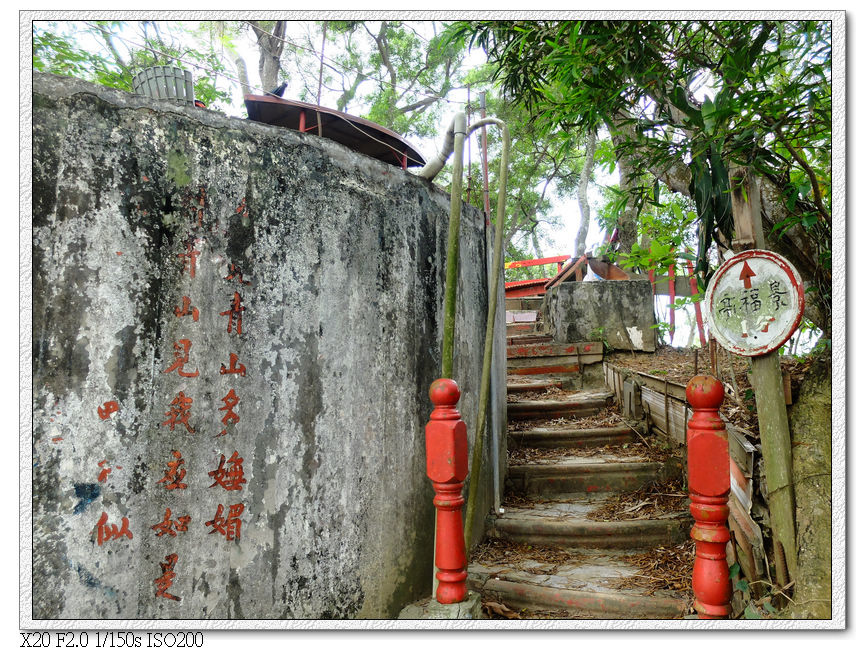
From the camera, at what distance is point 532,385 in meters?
5.43

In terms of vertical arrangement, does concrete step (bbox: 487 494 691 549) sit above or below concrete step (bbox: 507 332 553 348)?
below

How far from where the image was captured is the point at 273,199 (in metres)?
2.15

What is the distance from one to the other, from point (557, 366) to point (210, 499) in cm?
457

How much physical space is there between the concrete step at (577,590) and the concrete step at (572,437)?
132 centimetres

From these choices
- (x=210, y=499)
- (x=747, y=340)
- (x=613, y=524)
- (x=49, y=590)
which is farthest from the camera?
(x=613, y=524)

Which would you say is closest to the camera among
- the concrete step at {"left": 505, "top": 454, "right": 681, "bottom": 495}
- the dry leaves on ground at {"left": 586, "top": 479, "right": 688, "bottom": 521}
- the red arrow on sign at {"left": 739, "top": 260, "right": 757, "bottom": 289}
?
the red arrow on sign at {"left": 739, "top": 260, "right": 757, "bottom": 289}

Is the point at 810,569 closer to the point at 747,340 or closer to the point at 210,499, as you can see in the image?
the point at 747,340

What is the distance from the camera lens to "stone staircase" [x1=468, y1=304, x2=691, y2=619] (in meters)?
2.57

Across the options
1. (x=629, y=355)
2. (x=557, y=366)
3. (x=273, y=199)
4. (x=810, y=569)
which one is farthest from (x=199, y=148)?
(x=629, y=355)

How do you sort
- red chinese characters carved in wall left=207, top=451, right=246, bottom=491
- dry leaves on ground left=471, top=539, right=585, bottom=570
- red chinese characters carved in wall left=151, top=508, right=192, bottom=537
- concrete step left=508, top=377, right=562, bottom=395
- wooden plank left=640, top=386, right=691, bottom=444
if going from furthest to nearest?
concrete step left=508, top=377, right=562, bottom=395
wooden plank left=640, top=386, right=691, bottom=444
dry leaves on ground left=471, top=539, right=585, bottom=570
red chinese characters carved in wall left=207, top=451, right=246, bottom=491
red chinese characters carved in wall left=151, top=508, right=192, bottom=537

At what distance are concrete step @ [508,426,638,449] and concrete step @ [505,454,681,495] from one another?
393mm

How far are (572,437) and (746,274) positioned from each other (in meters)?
2.47

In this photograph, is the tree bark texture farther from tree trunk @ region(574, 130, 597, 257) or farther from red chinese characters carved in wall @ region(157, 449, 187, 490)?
tree trunk @ region(574, 130, 597, 257)

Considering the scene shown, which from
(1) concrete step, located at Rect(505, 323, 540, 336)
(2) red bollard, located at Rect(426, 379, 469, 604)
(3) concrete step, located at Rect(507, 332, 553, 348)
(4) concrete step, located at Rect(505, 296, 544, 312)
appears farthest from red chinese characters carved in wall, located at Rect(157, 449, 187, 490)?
(4) concrete step, located at Rect(505, 296, 544, 312)
